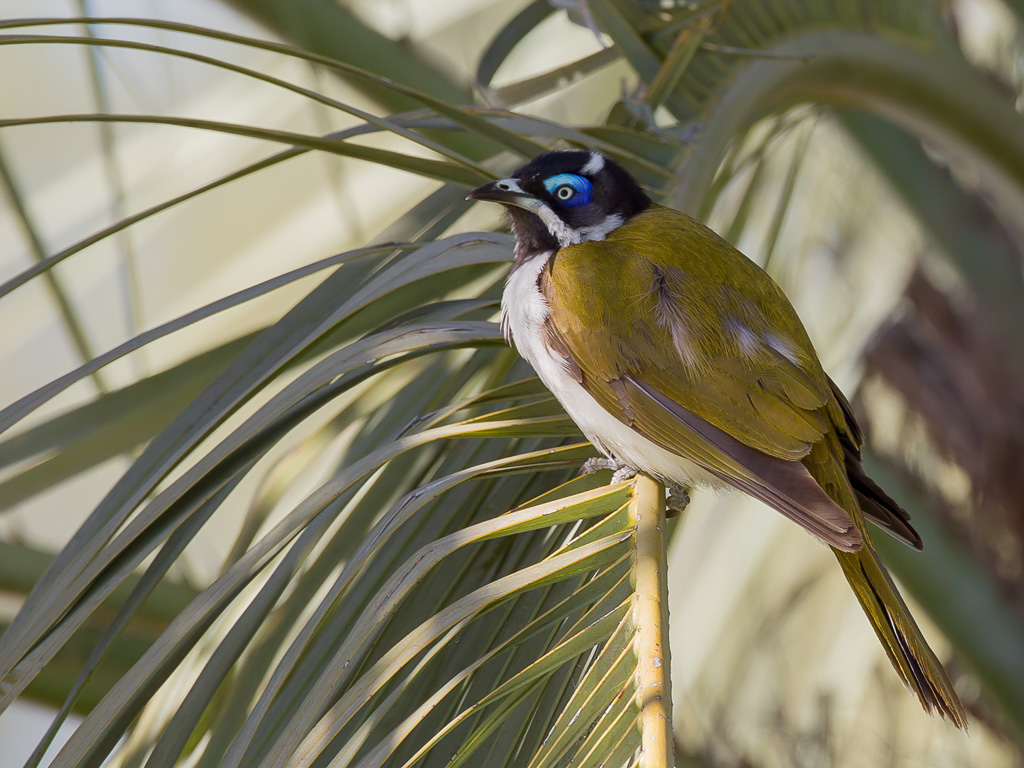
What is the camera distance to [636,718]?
1025 millimetres

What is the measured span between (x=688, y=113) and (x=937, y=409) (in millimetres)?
1484

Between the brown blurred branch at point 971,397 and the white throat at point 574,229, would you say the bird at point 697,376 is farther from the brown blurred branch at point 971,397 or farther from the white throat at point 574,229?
the brown blurred branch at point 971,397

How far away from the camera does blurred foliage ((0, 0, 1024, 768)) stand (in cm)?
121

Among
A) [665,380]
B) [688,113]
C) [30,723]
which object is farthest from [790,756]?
[30,723]

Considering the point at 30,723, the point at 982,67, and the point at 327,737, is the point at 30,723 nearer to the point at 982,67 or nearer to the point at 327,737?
the point at 327,737

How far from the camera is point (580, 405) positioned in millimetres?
1781

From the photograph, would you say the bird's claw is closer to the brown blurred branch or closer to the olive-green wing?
the olive-green wing

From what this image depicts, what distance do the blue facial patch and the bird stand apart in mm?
105

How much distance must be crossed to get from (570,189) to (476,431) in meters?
1.00

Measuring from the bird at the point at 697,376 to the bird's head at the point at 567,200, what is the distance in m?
0.05

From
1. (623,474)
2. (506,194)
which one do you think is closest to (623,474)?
(623,474)

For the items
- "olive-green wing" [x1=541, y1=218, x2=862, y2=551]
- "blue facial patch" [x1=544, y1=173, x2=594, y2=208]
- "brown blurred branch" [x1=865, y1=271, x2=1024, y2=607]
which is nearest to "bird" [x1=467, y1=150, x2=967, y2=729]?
"olive-green wing" [x1=541, y1=218, x2=862, y2=551]

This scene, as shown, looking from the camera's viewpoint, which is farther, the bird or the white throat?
the white throat

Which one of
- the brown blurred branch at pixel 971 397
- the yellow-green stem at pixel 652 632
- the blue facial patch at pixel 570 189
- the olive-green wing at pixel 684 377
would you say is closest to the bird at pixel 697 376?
the olive-green wing at pixel 684 377
